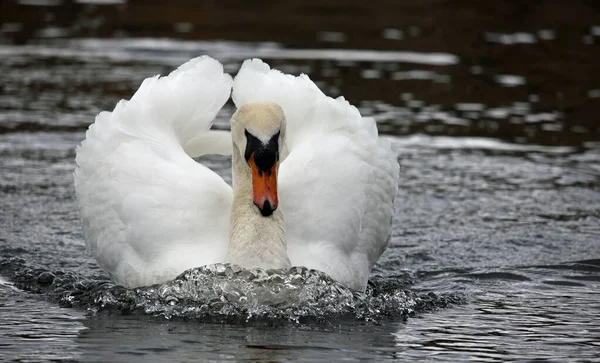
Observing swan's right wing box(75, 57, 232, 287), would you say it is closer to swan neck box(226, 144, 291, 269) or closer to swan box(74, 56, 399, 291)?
swan box(74, 56, 399, 291)

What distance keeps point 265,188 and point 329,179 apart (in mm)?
715

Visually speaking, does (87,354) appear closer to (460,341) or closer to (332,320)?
(332,320)

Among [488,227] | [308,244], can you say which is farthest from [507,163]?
[308,244]

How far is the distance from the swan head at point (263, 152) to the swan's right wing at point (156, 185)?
485mm

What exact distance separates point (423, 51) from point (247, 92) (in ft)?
28.8

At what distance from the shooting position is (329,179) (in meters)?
7.59

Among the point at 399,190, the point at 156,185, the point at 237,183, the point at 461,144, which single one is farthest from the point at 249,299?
the point at 461,144

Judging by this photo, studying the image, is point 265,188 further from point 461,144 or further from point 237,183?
→ point 461,144

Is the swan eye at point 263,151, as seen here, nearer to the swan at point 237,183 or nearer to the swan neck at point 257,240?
the swan at point 237,183

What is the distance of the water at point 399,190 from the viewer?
22.2 feet

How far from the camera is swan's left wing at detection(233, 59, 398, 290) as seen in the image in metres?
7.43

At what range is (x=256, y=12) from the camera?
63.9ft

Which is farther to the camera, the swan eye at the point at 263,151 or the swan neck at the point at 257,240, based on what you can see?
the swan neck at the point at 257,240

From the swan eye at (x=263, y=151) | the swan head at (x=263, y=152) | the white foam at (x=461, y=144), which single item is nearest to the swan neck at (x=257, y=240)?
the swan head at (x=263, y=152)
